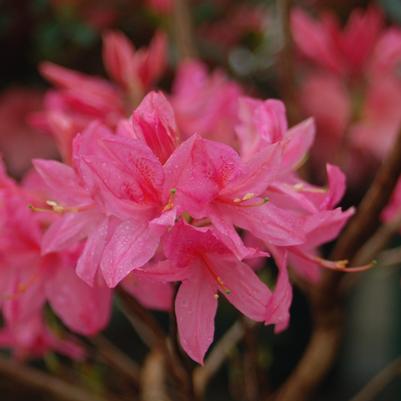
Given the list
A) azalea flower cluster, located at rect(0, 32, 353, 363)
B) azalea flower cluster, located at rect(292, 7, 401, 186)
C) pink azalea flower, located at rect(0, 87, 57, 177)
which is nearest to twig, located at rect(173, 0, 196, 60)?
azalea flower cluster, located at rect(292, 7, 401, 186)

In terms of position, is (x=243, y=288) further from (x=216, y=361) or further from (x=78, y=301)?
(x=216, y=361)

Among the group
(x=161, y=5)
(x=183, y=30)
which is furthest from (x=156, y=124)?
(x=161, y=5)

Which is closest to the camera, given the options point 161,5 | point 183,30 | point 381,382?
point 381,382

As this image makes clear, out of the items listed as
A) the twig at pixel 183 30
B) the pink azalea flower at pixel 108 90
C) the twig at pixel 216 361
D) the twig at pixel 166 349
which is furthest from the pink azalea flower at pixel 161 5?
the twig at pixel 166 349

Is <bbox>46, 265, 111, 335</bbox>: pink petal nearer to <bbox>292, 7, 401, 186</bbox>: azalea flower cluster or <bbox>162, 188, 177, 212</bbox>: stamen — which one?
<bbox>162, 188, 177, 212</bbox>: stamen

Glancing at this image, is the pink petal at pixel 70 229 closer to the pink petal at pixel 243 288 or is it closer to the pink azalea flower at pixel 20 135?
the pink petal at pixel 243 288

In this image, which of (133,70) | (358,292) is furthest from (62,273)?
(358,292)
